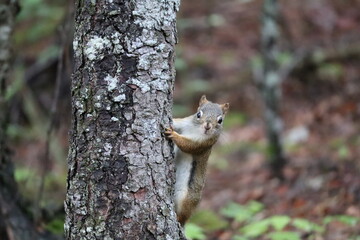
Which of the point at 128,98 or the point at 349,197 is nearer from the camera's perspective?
the point at 128,98

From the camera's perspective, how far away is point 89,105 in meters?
3.08

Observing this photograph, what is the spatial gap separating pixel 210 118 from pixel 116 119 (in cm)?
151

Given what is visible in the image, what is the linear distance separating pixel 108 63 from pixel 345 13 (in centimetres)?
1155

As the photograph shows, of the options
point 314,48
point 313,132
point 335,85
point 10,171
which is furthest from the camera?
point 314,48

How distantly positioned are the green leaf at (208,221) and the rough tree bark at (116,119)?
2821 millimetres

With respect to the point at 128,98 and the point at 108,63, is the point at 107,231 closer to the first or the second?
the point at 128,98

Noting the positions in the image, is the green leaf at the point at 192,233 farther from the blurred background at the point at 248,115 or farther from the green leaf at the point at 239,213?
the green leaf at the point at 239,213

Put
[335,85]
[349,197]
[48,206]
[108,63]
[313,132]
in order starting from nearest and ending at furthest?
[108,63]
[48,206]
[349,197]
[313,132]
[335,85]

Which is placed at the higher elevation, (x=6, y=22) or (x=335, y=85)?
(x=335, y=85)

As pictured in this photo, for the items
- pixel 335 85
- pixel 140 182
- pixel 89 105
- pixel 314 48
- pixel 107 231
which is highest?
pixel 314 48

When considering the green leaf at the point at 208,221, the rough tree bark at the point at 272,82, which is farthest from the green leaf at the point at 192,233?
the rough tree bark at the point at 272,82

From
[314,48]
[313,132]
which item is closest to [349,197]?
[313,132]

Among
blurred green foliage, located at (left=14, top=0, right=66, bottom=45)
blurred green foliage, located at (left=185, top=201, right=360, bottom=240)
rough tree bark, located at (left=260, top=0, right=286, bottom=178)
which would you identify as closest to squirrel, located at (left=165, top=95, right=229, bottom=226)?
blurred green foliage, located at (left=185, top=201, right=360, bottom=240)

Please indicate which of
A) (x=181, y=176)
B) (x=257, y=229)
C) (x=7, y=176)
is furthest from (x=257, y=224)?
(x=7, y=176)
